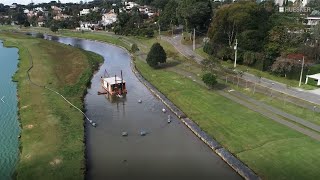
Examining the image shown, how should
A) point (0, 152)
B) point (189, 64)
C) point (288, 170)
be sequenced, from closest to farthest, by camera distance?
point (288, 170) → point (0, 152) → point (189, 64)

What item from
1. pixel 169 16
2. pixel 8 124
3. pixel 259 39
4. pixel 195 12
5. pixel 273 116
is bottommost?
pixel 8 124

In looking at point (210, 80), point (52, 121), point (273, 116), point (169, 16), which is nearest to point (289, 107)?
point (273, 116)

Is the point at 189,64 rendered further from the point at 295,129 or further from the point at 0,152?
the point at 0,152

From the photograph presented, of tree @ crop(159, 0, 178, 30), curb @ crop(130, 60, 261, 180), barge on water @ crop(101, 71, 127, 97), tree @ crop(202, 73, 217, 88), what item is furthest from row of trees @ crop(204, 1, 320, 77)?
tree @ crop(159, 0, 178, 30)

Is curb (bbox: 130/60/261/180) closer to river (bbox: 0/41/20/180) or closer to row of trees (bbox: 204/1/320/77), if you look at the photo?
river (bbox: 0/41/20/180)

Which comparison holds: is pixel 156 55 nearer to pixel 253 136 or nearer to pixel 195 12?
pixel 195 12

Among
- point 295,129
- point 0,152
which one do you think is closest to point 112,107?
point 0,152
